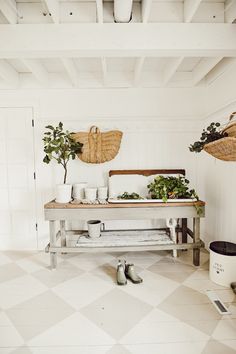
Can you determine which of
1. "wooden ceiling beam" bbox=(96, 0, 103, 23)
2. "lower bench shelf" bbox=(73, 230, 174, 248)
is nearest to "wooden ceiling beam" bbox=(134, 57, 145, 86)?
"wooden ceiling beam" bbox=(96, 0, 103, 23)

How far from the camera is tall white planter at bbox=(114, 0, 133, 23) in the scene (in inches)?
69.8

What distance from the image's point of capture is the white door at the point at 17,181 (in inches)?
137

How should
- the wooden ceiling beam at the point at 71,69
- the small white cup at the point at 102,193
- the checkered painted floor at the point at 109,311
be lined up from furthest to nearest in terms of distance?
the small white cup at the point at 102,193 < the wooden ceiling beam at the point at 71,69 < the checkered painted floor at the point at 109,311

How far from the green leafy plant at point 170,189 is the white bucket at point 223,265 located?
2.42ft

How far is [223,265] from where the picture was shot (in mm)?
2447

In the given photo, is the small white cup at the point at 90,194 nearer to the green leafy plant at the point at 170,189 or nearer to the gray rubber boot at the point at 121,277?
the green leafy plant at the point at 170,189

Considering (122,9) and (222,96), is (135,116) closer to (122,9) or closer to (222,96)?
(222,96)

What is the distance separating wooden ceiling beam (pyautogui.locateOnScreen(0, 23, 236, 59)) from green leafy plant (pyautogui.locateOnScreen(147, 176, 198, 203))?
5.39ft

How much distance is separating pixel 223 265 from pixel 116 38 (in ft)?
8.47

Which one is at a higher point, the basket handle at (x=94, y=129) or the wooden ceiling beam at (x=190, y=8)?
the wooden ceiling beam at (x=190, y=8)

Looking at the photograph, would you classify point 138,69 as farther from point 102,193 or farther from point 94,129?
point 102,193

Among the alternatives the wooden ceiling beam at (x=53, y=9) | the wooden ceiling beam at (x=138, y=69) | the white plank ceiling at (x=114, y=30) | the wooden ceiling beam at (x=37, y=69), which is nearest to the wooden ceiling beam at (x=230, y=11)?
the white plank ceiling at (x=114, y=30)

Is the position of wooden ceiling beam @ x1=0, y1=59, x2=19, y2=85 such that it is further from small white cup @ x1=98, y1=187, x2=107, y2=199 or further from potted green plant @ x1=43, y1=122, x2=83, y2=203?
small white cup @ x1=98, y1=187, x2=107, y2=199

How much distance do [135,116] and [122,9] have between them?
173cm
